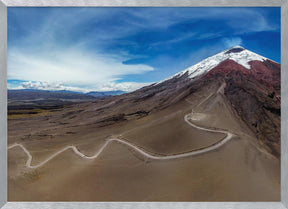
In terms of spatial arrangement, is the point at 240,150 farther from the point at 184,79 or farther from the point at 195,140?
the point at 184,79

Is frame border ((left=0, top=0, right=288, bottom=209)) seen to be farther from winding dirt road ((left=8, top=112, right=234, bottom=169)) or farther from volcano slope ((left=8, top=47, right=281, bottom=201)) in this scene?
winding dirt road ((left=8, top=112, right=234, bottom=169))

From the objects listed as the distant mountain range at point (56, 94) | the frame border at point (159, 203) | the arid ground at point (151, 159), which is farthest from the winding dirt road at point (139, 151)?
the distant mountain range at point (56, 94)

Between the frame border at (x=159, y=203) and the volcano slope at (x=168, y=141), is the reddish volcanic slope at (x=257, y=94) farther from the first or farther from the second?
the frame border at (x=159, y=203)

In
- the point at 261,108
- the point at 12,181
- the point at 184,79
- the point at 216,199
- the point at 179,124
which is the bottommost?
the point at 216,199

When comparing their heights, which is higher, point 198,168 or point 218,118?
point 218,118

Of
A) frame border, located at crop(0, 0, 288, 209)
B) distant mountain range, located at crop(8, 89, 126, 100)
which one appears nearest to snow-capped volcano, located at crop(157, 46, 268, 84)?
frame border, located at crop(0, 0, 288, 209)

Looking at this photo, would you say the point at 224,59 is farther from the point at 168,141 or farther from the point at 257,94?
the point at 168,141

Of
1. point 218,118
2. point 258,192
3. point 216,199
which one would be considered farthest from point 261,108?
point 216,199
